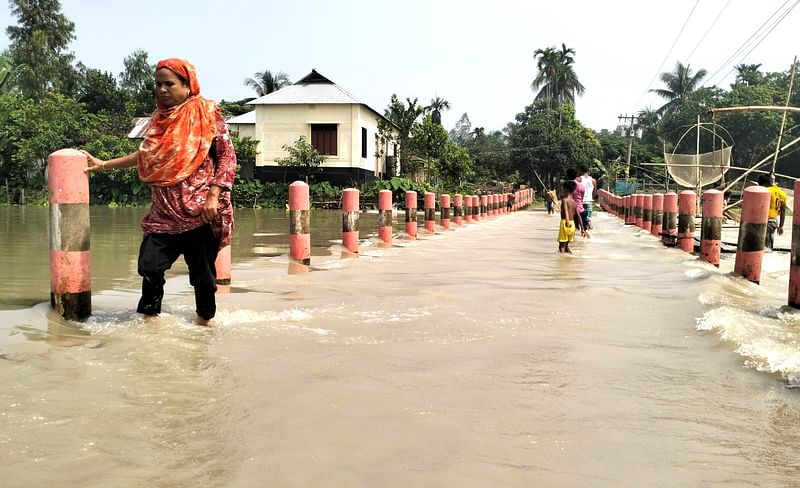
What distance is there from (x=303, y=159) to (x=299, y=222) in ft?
86.7

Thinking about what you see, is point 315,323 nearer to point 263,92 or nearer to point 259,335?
point 259,335

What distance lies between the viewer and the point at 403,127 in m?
37.9

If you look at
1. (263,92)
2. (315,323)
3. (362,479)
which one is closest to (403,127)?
(263,92)

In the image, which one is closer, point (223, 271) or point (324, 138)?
point (223, 271)

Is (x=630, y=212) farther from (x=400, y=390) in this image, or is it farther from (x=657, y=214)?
(x=400, y=390)

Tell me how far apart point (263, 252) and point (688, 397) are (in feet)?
23.9

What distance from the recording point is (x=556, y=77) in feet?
217

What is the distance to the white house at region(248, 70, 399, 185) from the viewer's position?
113 feet

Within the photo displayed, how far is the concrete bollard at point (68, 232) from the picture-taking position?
4176 mm

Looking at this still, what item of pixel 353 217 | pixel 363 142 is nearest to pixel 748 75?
pixel 363 142

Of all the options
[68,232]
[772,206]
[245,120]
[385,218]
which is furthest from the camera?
[245,120]

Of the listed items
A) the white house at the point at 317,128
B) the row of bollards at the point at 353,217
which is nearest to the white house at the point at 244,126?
the white house at the point at 317,128

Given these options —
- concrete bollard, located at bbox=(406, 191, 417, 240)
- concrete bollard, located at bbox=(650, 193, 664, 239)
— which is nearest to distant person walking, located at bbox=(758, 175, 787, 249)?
concrete bollard, located at bbox=(650, 193, 664, 239)

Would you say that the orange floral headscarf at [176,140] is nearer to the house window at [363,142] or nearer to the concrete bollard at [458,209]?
the concrete bollard at [458,209]
